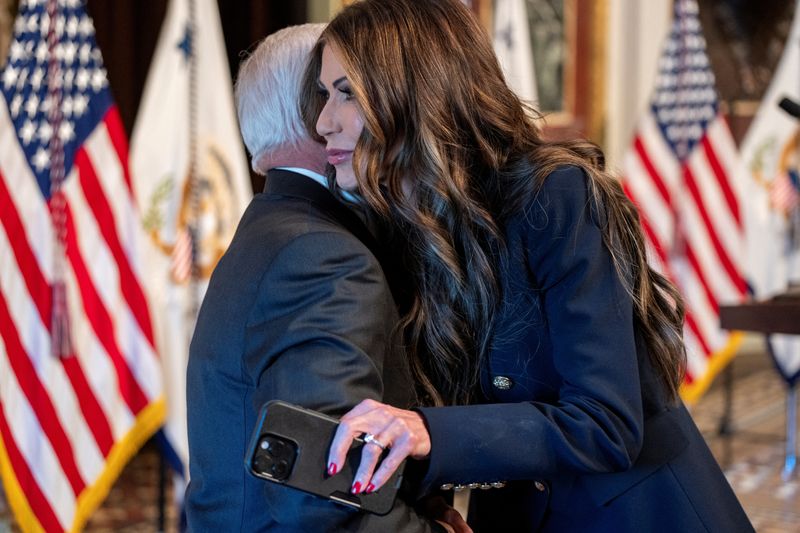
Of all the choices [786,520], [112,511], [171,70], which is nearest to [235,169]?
[171,70]

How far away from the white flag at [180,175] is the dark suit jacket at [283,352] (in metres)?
2.84

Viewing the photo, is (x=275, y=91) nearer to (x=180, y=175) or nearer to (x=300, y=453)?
(x=300, y=453)

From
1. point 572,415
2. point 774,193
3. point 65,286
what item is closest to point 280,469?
point 572,415

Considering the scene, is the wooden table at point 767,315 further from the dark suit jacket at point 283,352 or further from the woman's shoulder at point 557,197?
the dark suit jacket at point 283,352

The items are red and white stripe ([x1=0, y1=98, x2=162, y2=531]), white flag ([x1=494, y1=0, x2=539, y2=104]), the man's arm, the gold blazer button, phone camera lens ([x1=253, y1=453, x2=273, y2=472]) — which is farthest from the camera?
white flag ([x1=494, y1=0, x2=539, y2=104])

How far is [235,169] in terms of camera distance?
15.7ft

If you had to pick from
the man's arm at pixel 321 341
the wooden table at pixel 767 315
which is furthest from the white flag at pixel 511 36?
the man's arm at pixel 321 341

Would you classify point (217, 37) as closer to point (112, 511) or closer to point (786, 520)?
point (112, 511)

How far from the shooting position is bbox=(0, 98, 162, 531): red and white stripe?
3781mm

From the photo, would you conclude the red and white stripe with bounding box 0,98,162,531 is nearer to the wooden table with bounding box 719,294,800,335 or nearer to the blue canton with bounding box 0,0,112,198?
the blue canton with bounding box 0,0,112,198

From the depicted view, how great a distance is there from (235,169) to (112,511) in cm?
169

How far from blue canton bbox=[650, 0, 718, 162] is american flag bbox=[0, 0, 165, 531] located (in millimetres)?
3214

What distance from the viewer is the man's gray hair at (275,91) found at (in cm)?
184

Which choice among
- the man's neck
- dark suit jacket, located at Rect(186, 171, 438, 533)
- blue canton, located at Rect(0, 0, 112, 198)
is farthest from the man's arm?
blue canton, located at Rect(0, 0, 112, 198)
